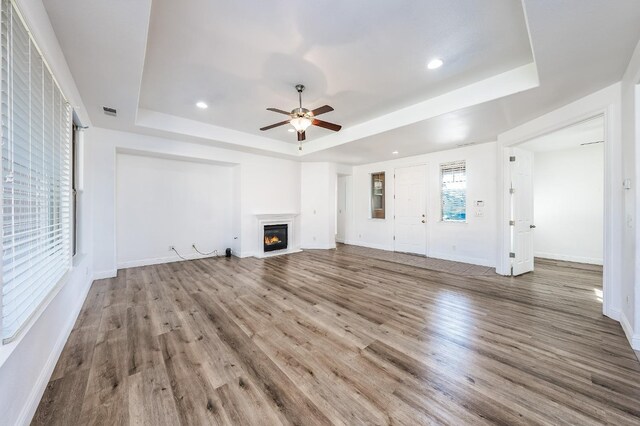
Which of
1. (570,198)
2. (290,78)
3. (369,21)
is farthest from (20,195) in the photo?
(570,198)

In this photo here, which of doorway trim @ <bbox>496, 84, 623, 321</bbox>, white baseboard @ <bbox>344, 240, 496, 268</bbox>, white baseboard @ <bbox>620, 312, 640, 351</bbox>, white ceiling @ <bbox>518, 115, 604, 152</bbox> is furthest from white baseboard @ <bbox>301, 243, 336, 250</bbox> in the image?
white baseboard @ <bbox>620, 312, 640, 351</bbox>

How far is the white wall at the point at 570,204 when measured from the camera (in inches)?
207

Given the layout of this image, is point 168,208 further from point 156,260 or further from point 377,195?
point 377,195

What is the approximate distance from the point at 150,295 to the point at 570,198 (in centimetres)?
859

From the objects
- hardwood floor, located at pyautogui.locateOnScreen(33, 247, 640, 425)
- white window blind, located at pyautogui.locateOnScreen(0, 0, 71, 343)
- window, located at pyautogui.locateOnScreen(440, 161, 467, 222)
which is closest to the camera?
white window blind, located at pyautogui.locateOnScreen(0, 0, 71, 343)

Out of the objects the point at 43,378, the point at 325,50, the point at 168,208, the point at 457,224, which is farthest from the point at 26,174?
the point at 457,224

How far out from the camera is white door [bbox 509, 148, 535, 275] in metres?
4.41

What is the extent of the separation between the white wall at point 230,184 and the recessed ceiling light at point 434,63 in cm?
441

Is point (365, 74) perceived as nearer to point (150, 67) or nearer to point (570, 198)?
point (150, 67)

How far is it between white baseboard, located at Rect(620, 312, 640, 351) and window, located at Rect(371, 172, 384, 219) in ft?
16.6

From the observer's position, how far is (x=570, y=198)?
18.3 feet

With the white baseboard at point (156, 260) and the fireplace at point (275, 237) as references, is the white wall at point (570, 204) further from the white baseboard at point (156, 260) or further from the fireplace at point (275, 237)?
the white baseboard at point (156, 260)

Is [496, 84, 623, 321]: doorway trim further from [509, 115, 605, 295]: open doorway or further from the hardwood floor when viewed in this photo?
[509, 115, 605, 295]: open doorway

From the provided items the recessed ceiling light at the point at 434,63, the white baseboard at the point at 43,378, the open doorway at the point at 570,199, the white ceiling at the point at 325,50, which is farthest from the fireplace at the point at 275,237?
the open doorway at the point at 570,199
